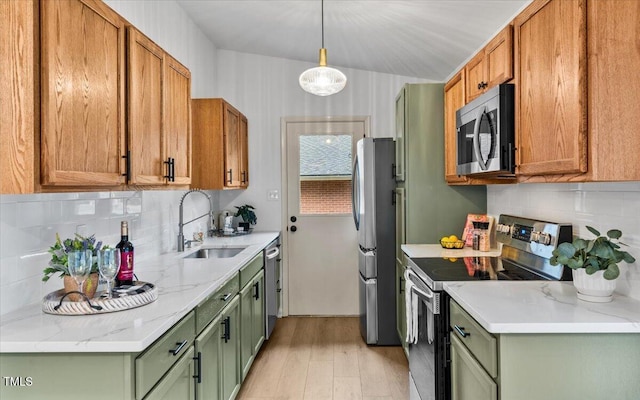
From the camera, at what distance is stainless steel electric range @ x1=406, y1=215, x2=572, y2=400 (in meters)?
2.21

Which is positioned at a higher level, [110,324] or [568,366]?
[110,324]

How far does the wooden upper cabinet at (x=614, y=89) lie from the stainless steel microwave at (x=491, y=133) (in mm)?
597

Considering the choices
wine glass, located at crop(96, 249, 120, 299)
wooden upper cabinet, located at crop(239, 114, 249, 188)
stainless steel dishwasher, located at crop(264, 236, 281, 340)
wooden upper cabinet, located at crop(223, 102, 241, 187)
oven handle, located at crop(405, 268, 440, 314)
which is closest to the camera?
wine glass, located at crop(96, 249, 120, 299)

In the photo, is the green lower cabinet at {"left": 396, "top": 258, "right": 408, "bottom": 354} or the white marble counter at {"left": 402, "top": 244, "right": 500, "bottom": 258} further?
the green lower cabinet at {"left": 396, "top": 258, "right": 408, "bottom": 354}

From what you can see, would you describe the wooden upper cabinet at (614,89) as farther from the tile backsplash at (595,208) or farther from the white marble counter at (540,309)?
the white marble counter at (540,309)

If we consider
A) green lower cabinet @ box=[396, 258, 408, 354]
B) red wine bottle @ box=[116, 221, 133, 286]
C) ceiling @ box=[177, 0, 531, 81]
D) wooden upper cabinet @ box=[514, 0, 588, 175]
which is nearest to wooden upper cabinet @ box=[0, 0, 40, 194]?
red wine bottle @ box=[116, 221, 133, 286]

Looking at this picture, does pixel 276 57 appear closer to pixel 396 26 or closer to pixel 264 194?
pixel 264 194

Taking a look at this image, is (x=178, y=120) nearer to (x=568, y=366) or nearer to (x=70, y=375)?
(x=70, y=375)

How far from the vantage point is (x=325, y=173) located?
4953 mm

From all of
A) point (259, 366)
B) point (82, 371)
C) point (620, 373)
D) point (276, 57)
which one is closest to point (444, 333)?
point (620, 373)

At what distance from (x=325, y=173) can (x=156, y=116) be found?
294 cm

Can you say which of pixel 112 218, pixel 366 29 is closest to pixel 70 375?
pixel 112 218

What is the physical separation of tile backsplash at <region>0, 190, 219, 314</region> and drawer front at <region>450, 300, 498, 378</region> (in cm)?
178

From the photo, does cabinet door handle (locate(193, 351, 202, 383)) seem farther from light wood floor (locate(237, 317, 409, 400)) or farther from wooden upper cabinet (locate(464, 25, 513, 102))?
wooden upper cabinet (locate(464, 25, 513, 102))
